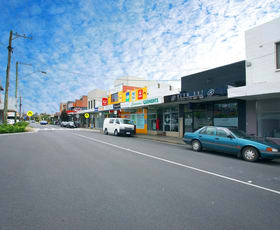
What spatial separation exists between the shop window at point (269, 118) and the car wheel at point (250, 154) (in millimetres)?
5044

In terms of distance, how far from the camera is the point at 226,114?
13875 millimetres

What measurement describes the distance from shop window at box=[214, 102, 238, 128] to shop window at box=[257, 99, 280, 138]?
1517 mm

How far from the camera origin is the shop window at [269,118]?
37.1 ft

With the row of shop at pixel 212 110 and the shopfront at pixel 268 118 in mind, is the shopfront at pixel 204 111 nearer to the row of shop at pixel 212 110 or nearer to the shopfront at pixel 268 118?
the row of shop at pixel 212 110

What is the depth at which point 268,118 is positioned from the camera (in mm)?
11617

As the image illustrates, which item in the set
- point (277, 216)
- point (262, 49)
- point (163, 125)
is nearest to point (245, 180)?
point (277, 216)

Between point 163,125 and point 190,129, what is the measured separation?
4.07 meters

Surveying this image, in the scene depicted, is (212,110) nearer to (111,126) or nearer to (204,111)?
(204,111)

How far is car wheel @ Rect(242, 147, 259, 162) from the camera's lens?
766 centimetres

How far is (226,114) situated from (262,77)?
3.52 metres

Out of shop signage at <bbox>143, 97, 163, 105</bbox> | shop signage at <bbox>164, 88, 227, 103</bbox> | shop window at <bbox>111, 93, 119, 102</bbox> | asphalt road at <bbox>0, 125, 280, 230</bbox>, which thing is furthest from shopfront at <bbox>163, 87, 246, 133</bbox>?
shop window at <bbox>111, 93, 119, 102</bbox>

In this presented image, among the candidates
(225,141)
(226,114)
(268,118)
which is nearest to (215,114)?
(226,114)

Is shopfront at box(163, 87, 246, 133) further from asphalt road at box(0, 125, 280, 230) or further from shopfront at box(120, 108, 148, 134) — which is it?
asphalt road at box(0, 125, 280, 230)

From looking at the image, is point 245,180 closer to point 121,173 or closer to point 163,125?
point 121,173
